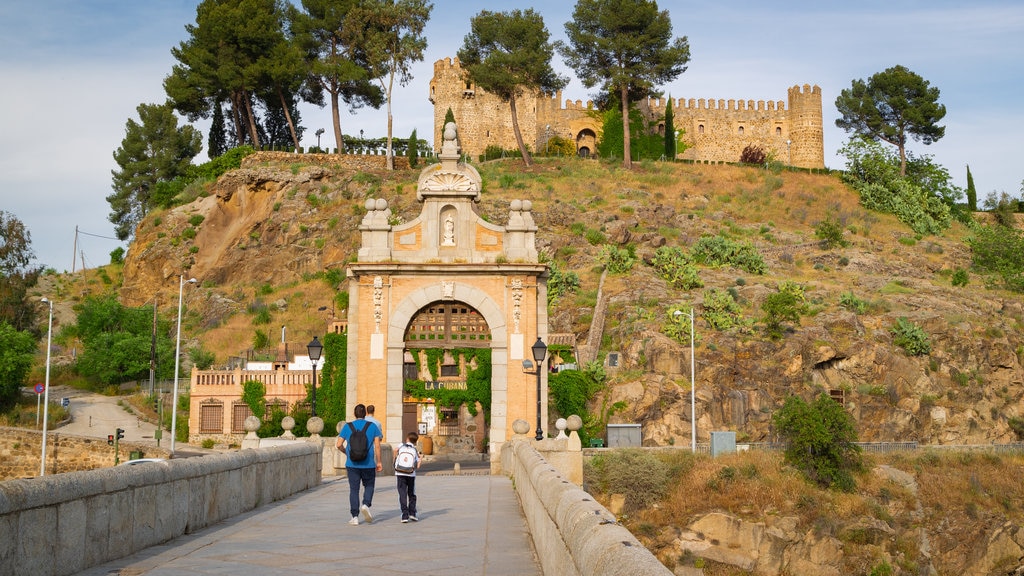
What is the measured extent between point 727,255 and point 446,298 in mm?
36400

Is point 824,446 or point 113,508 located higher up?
point 113,508

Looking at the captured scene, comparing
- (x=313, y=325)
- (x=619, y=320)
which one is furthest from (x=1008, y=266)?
(x=313, y=325)

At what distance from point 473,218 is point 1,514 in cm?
2612

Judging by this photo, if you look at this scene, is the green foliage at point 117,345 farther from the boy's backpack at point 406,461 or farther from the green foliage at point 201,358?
the boy's backpack at point 406,461

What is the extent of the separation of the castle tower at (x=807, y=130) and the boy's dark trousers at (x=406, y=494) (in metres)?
91.7

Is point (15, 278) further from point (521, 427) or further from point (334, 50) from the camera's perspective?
point (521, 427)

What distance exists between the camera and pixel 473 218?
33.6 metres

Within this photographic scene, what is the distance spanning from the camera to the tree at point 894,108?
91062mm

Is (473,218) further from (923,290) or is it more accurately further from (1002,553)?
(923,290)

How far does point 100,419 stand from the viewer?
55.7 metres

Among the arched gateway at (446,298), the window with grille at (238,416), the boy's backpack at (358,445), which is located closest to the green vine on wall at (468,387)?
the arched gateway at (446,298)

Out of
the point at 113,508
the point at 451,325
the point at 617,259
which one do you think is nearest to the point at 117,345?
the point at 617,259

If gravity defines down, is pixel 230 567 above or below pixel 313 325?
below

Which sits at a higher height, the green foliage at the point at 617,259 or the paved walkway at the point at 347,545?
the green foliage at the point at 617,259
